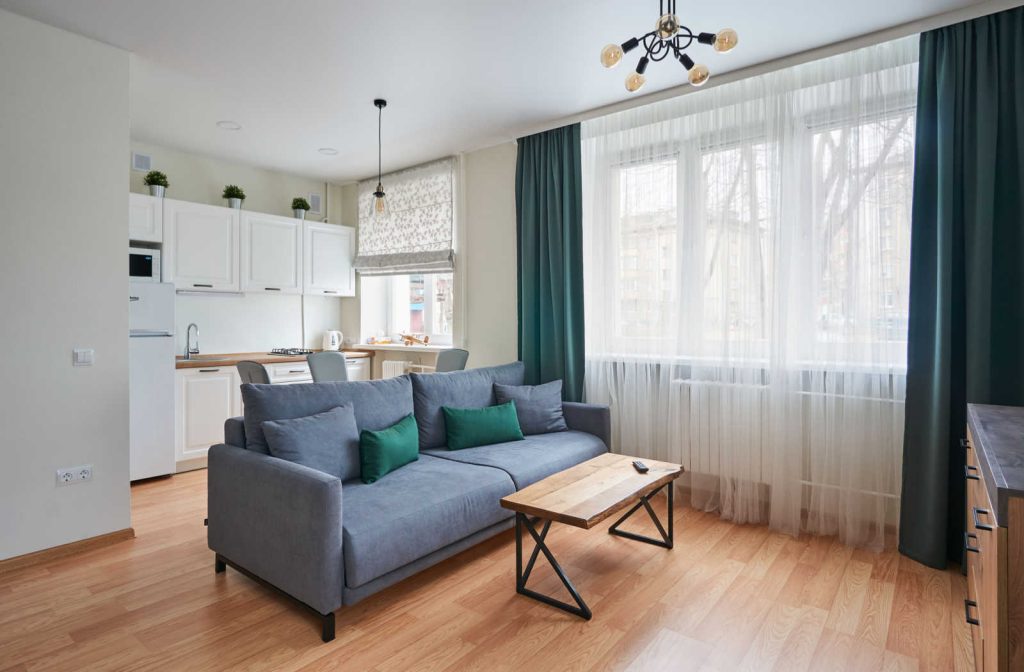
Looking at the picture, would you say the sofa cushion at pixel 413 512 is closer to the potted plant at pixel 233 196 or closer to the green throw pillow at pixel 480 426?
the green throw pillow at pixel 480 426

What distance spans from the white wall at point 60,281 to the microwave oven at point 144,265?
113cm

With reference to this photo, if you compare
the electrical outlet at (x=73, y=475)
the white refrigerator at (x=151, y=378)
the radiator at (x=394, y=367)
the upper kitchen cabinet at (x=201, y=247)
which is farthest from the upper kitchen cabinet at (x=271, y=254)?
the electrical outlet at (x=73, y=475)

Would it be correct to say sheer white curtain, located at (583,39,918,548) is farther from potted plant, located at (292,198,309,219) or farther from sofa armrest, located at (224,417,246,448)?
potted plant, located at (292,198,309,219)

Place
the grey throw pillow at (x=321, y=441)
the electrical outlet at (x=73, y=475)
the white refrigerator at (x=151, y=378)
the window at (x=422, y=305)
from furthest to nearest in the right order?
the window at (x=422, y=305) < the white refrigerator at (x=151, y=378) < the electrical outlet at (x=73, y=475) < the grey throw pillow at (x=321, y=441)

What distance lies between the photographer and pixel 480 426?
11.4 ft

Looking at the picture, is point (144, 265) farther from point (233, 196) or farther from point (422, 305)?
point (422, 305)

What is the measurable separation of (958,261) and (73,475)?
4696 millimetres

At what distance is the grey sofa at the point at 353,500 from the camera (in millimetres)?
2145

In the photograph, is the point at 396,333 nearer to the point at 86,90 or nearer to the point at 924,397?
the point at 86,90

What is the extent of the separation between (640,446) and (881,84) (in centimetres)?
256

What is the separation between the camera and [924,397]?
9.12 feet

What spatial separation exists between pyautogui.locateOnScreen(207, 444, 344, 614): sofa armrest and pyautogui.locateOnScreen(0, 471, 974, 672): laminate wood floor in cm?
18

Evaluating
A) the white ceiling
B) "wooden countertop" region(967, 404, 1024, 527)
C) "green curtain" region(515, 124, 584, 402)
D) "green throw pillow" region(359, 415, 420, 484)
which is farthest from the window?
"wooden countertop" region(967, 404, 1024, 527)

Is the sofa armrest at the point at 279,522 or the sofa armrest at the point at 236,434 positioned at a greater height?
the sofa armrest at the point at 236,434
